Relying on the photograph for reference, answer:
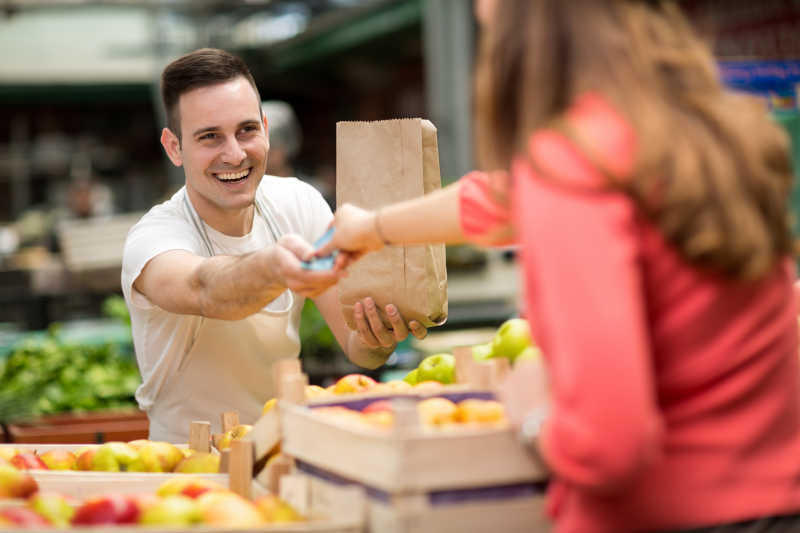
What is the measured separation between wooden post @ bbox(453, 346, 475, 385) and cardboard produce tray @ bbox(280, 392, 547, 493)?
377mm

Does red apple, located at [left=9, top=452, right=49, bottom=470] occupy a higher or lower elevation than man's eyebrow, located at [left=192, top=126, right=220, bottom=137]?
lower

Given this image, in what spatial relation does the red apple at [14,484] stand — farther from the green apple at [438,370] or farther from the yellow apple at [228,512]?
the green apple at [438,370]

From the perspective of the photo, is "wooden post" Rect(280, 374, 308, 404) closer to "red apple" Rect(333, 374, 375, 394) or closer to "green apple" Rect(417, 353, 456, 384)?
"red apple" Rect(333, 374, 375, 394)

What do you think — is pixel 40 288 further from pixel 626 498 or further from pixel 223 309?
pixel 626 498

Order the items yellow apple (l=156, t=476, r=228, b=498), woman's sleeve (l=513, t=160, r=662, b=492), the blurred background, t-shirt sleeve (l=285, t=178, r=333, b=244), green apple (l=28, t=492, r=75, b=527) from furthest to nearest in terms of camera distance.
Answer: the blurred background < t-shirt sleeve (l=285, t=178, r=333, b=244) < yellow apple (l=156, t=476, r=228, b=498) < green apple (l=28, t=492, r=75, b=527) < woman's sleeve (l=513, t=160, r=662, b=492)

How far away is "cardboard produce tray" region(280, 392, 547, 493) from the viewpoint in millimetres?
1230

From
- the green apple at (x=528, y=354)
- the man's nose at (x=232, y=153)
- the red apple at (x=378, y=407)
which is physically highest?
the man's nose at (x=232, y=153)

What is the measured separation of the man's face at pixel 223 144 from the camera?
2.51m

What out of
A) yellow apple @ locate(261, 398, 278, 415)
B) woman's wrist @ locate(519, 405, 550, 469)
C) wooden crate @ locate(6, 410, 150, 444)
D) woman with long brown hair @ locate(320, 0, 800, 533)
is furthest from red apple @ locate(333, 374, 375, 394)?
wooden crate @ locate(6, 410, 150, 444)

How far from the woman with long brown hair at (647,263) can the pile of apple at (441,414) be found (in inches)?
9.0

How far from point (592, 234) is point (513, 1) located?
0.32 metres

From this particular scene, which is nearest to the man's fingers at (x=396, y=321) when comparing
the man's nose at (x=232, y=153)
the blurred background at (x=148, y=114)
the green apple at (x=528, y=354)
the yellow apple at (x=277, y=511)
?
the green apple at (x=528, y=354)

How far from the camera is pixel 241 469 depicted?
66.2 inches

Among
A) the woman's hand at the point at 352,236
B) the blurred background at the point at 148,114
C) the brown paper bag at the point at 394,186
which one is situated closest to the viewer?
the woman's hand at the point at 352,236
